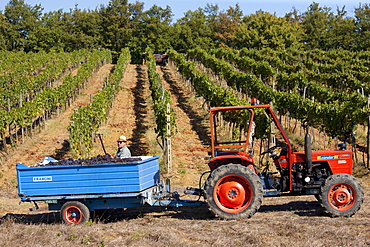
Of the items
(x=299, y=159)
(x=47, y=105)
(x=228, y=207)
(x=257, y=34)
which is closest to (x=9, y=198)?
(x=228, y=207)

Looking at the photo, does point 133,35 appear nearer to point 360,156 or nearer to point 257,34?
point 257,34

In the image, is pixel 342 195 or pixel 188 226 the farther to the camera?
pixel 342 195

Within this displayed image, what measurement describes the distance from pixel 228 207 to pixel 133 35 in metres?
63.2

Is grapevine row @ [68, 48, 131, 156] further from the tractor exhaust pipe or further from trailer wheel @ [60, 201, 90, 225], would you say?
the tractor exhaust pipe

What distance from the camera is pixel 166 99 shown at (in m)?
20.4

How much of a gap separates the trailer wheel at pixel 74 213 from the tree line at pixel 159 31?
53.1 meters

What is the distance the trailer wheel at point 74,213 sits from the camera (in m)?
8.53

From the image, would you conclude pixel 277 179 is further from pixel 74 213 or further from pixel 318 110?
pixel 318 110

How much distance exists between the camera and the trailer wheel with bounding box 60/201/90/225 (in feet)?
28.0

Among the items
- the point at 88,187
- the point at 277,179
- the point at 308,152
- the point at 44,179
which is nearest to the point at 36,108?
the point at 44,179

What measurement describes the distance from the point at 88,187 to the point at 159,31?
60839 millimetres

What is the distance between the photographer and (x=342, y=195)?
7977 mm

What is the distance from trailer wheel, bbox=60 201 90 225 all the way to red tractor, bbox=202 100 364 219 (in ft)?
→ 8.02

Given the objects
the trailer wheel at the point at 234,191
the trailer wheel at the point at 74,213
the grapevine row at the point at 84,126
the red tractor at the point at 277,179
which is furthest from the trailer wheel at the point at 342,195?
the grapevine row at the point at 84,126
